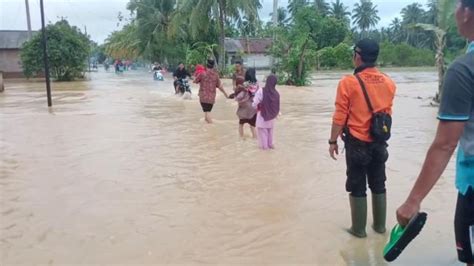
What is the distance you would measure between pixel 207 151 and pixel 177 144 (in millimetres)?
974

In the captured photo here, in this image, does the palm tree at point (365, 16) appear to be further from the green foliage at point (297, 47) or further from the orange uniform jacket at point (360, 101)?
the orange uniform jacket at point (360, 101)

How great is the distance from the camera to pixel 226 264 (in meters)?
4.03

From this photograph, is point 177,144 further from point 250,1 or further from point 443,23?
point 250,1

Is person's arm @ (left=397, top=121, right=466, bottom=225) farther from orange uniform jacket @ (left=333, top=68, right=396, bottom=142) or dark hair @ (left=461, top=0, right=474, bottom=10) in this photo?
orange uniform jacket @ (left=333, top=68, right=396, bottom=142)

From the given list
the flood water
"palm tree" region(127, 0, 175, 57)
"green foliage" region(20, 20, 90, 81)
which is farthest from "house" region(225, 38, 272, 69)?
the flood water

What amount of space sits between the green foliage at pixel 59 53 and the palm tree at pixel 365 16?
66.7 meters

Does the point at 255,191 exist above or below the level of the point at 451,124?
below

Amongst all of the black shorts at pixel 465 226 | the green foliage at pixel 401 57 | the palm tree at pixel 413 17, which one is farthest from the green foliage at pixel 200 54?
the palm tree at pixel 413 17

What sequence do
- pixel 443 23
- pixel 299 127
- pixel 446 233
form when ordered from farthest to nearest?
pixel 443 23, pixel 299 127, pixel 446 233

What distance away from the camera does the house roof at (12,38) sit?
39.6 m

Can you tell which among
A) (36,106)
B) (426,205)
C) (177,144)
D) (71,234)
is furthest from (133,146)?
(36,106)

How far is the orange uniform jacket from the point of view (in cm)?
433

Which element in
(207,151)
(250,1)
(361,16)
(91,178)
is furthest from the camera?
(361,16)

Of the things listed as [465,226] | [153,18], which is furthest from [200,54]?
[465,226]
